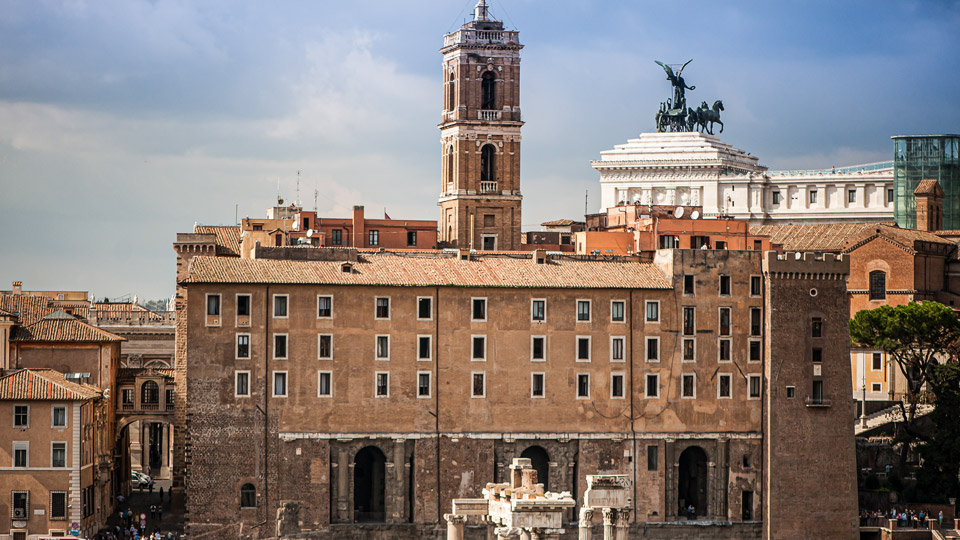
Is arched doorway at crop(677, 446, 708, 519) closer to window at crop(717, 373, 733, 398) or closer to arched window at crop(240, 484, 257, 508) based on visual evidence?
window at crop(717, 373, 733, 398)

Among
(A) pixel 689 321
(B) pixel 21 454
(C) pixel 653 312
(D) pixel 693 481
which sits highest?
(C) pixel 653 312

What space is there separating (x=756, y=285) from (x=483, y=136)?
19.9 m

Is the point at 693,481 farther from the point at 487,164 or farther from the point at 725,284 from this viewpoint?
the point at 487,164

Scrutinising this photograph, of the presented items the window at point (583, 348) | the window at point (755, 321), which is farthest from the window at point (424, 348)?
the window at point (755, 321)

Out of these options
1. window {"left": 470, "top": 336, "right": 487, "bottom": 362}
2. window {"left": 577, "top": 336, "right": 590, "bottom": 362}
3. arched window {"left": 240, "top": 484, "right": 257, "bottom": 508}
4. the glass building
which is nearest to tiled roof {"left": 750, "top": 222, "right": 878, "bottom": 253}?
the glass building

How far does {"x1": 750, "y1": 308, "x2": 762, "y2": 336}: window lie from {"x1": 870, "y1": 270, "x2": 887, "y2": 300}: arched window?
65.5 ft

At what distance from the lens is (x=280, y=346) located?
7294 centimetres

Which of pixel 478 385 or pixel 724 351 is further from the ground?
pixel 724 351

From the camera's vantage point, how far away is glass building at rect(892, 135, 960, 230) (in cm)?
→ 11594

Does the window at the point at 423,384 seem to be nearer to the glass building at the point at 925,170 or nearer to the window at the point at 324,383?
the window at the point at 324,383

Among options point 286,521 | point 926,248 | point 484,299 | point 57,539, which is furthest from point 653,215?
point 57,539

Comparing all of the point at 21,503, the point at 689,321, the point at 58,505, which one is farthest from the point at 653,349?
the point at 21,503

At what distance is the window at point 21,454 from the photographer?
70.7 m

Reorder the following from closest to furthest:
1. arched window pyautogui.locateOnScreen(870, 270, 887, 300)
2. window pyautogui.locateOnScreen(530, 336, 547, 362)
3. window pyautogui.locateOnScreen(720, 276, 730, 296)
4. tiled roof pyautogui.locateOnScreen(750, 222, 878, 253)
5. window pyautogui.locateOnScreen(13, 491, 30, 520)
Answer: window pyautogui.locateOnScreen(13, 491, 30, 520), window pyautogui.locateOnScreen(530, 336, 547, 362), window pyautogui.locateOnScreen(720, 276, 730, 296), arched window pyautogui.locateOnScreen(870, 270, 887, 300), tiled roof pyautogui.locateOnScreen(750, 222, 878, 253)
